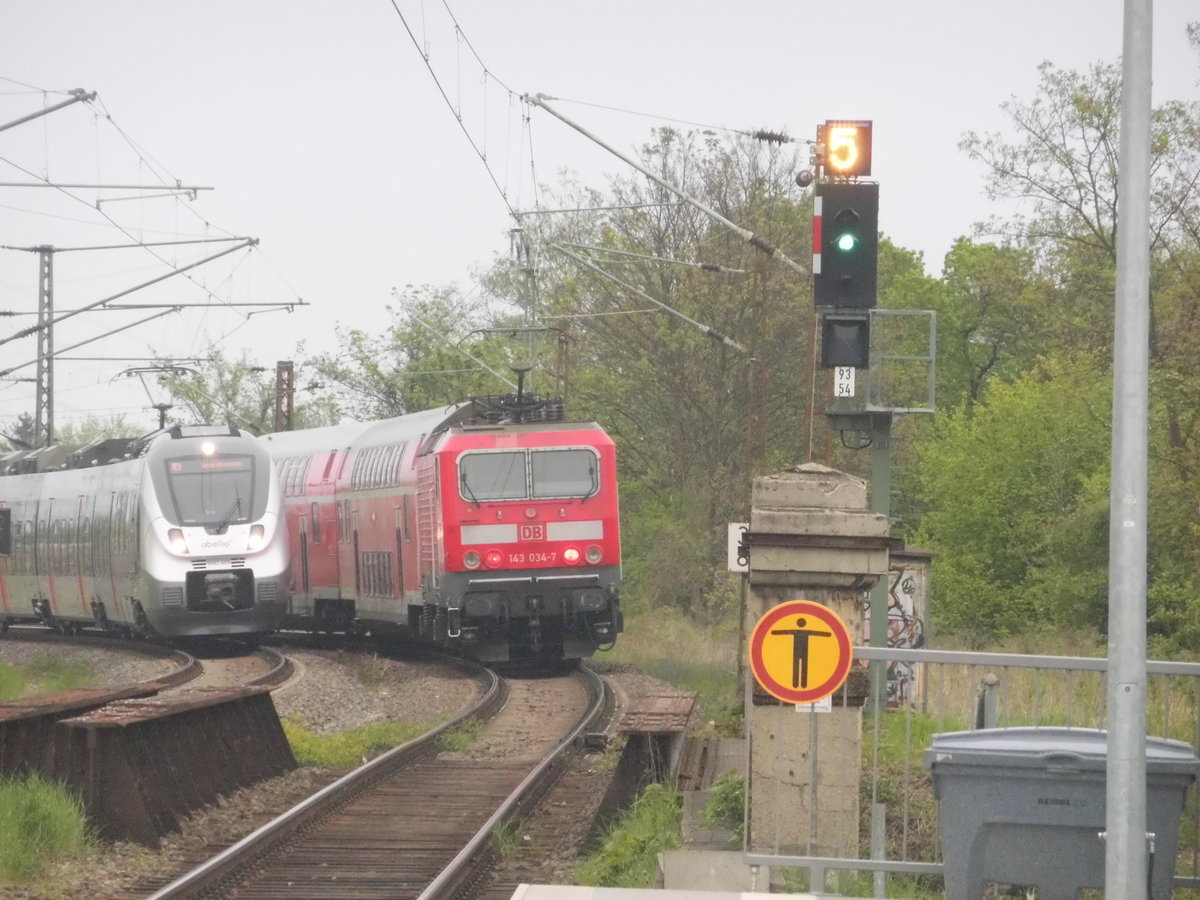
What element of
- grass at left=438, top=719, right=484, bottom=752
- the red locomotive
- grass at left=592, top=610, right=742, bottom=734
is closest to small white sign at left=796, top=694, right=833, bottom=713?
grass at left=438, top=719, right=484, bottom=752

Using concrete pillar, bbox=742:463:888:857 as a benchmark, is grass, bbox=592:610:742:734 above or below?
below

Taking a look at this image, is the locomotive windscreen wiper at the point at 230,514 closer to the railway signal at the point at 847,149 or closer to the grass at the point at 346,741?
the grass at the point at 346,741

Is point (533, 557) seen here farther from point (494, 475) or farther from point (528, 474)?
point (494, 475)

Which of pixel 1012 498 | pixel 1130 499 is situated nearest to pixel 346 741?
pixel 1130 499

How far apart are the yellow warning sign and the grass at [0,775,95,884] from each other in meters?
4.88

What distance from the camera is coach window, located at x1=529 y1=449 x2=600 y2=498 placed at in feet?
84.5

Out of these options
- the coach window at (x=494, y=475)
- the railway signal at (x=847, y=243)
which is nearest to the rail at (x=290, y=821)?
the railway signal at (x=847, y=243)

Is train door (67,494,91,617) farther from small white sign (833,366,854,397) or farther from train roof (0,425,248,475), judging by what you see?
small white sign (833,366,854,397)

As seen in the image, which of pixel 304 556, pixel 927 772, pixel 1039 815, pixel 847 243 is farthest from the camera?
pixel 304 556

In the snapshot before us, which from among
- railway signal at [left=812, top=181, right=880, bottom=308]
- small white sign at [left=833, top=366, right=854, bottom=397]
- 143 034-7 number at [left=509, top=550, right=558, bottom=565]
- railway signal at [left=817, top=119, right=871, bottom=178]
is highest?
railway signal at [left=817, top=119, right=871, bottom=178]

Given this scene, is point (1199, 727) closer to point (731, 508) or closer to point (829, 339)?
point (829, 339)

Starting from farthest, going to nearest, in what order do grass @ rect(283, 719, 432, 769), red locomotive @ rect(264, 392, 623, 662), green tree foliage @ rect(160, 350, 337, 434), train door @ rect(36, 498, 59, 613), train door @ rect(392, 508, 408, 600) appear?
green tree foliage @ rect(160, 350, 337, 434) → train door @ rect(36, 498, 59, 613) → train door @ rect(392, 508, 408, 600) → red locomotive @ rect(264, 392, 623, 662) → grass @ rect(283, 719, 432, 769)

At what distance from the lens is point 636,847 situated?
10.7 m

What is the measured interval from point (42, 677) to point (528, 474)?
7.81 meters
